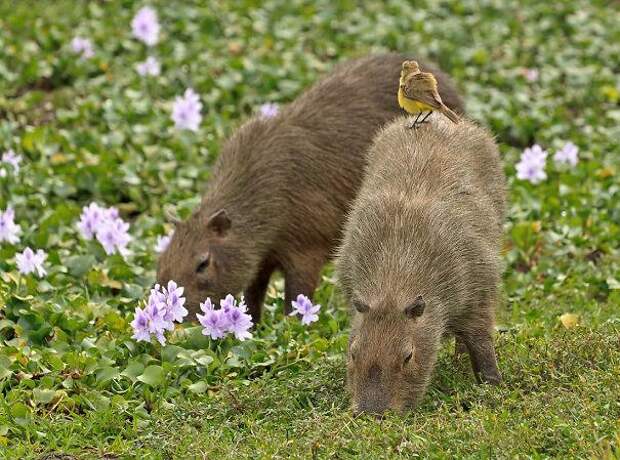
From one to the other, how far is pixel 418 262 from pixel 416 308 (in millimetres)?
300

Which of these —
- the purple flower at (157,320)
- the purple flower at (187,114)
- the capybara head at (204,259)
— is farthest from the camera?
the purple flower at (187,114)

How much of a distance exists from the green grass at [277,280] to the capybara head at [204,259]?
344mm

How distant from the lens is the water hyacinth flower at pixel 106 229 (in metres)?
8.37

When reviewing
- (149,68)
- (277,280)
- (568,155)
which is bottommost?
(277,280)

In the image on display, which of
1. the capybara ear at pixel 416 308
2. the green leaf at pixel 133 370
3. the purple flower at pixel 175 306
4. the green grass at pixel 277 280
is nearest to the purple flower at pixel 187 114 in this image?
the green grass at pixel 277 280

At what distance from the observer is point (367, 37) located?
41.4 ft

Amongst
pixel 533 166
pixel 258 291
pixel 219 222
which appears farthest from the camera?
pixel 533 166

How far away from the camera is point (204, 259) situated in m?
7.84

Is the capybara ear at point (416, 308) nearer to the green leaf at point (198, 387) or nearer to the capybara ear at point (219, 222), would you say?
the green leaf at point (198, 387)

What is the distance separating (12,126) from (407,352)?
5.47 meters

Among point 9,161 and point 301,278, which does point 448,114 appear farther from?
point 9,161

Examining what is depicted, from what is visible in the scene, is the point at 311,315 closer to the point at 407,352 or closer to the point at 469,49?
the point at 407,352

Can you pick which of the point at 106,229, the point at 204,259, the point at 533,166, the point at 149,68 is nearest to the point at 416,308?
the point at 204,259

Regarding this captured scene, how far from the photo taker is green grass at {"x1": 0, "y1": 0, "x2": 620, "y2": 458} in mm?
5961
